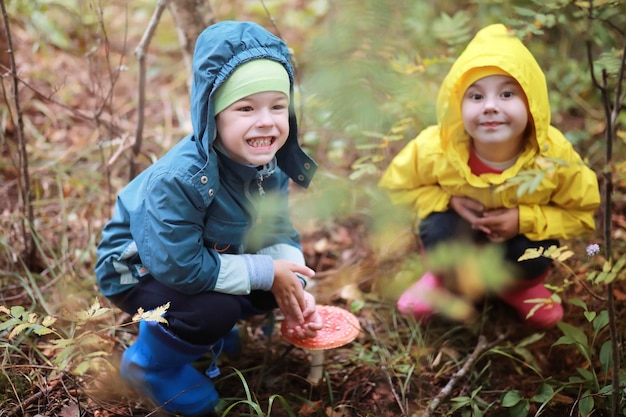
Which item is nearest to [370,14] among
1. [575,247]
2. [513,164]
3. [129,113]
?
[513,164]

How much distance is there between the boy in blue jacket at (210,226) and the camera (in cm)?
187

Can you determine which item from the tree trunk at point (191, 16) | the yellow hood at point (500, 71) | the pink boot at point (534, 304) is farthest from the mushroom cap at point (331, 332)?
the tree trunk at point (191, 16)

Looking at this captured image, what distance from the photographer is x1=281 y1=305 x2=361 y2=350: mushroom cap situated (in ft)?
6.73

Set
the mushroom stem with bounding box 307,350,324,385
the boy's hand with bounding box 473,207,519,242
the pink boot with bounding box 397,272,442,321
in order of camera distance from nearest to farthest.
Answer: the mushroom stem with bounding box 307,350,324,385 < the boy's hand with bounding box 473,207,519,242 < the pink boot with bounding box 397,272,442,321

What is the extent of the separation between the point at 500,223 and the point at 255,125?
1014 mm

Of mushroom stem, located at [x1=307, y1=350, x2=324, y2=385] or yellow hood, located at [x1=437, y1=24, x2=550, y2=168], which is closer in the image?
yellow hood, located at [x1=437, y1=24, x2=550, y2=168]

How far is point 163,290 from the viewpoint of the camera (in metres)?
2.01

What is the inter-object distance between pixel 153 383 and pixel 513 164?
1.48 metres

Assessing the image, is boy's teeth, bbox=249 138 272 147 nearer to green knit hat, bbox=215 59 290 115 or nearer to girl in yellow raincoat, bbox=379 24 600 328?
green knit hat, bbox=215 59 290 115

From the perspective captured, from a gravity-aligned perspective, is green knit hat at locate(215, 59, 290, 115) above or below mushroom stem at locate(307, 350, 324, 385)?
above

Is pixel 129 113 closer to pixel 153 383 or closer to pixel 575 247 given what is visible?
pixel 153 383

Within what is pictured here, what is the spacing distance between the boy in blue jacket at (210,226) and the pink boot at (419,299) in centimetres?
52

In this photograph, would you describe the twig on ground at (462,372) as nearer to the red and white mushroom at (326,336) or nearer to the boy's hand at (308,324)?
the red and white mushroom at (326,336)

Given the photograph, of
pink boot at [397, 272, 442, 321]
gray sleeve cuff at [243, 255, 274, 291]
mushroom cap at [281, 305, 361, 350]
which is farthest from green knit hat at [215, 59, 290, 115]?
pink boot at [397, 272, 442, 321]
